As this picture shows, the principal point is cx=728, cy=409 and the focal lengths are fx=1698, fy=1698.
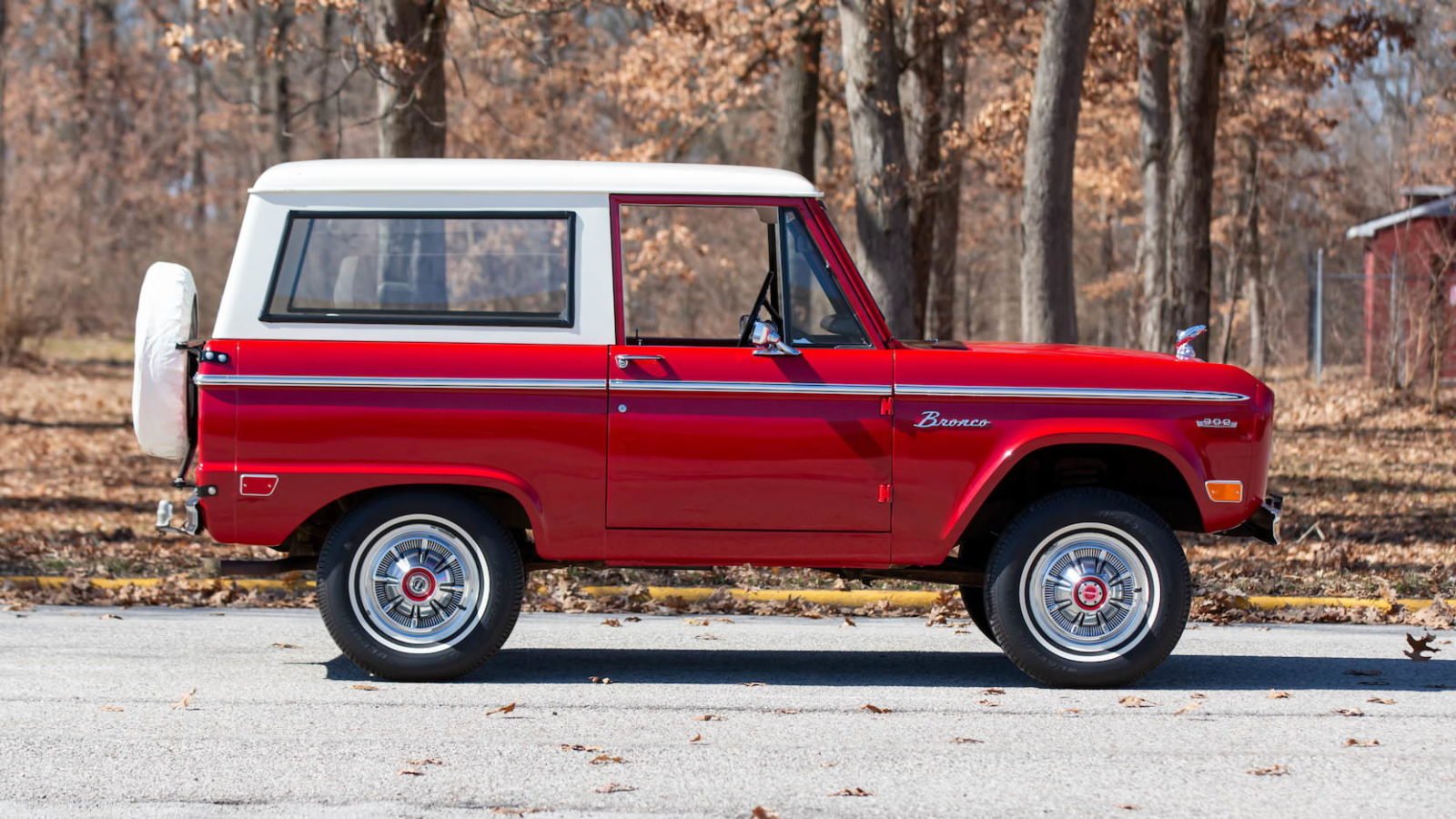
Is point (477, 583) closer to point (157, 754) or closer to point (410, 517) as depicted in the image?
point (410, 517)

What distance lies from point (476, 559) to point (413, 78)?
8.57 meters

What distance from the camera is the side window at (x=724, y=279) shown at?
729cm

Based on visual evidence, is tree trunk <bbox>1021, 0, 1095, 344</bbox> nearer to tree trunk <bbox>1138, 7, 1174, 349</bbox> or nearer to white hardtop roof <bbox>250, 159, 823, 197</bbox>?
tree trunk <bbox>1138, 7, 1174, 349</bbox>

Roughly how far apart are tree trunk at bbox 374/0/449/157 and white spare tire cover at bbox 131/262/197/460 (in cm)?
790

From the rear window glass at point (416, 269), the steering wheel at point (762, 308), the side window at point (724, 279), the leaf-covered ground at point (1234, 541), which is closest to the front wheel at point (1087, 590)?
the side window at point (724, 279)

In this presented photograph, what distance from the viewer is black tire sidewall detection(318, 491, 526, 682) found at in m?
7.23

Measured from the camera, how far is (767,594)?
32.1 ft

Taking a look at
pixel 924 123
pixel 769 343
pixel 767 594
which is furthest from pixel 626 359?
pixel 924 123

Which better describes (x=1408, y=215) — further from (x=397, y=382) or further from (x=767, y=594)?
(x=397, y=382)

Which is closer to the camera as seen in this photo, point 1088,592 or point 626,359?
point 626,359

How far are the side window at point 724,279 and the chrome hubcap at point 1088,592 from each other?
1280mm

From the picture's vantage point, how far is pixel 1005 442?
7219mm

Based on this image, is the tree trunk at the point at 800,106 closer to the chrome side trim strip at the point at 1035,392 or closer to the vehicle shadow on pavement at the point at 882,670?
the vehicle shadow on pavement at the point at 882,670

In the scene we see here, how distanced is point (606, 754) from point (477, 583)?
145cm
